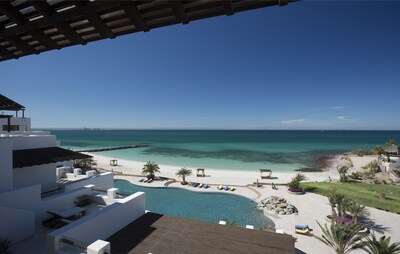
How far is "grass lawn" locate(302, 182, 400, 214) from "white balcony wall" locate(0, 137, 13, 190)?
78.3ft

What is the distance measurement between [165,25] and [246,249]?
24.1ft

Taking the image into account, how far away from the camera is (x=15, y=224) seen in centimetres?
786

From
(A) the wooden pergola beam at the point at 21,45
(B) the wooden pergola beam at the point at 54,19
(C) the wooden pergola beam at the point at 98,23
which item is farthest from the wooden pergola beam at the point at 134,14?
(A) the wooden pergola beam at the point at 21,45

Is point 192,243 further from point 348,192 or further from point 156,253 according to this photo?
point 348,192

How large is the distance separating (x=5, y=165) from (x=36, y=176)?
4.08 meters

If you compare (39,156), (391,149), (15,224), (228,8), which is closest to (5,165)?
(15,224)

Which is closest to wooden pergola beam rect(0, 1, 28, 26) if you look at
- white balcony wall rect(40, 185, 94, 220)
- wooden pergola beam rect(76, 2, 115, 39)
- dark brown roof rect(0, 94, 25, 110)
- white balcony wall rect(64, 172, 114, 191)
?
wooden pergola beam rect(76, 2, 115, 39)

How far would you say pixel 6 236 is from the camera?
303 inches

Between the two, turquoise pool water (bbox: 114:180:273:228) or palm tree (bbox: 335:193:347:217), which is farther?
turquoise pool water (bbox: 114:180:273:228)

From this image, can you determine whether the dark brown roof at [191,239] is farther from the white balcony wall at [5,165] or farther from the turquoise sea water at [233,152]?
the turquoise sea water at [233,152]

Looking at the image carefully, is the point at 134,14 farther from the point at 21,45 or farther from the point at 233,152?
the point at 233,152

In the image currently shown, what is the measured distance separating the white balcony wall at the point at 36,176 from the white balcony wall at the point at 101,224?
709cm

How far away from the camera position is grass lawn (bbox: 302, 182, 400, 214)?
17109 mm

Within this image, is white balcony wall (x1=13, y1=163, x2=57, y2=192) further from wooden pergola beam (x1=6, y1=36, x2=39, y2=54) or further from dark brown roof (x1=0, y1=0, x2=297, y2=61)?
dark brown roof (x1=0, y1=0, x2=297, y2=61)
